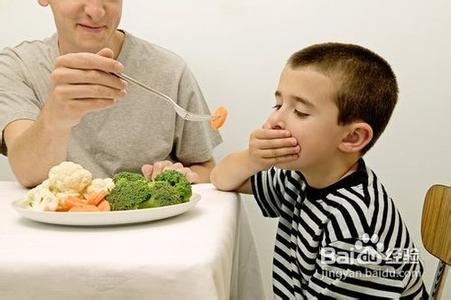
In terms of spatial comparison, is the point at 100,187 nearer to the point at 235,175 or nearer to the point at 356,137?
the point at 235,175

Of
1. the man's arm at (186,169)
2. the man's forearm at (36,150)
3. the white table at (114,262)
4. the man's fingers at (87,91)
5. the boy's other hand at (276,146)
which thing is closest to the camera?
the white table at (114,262)

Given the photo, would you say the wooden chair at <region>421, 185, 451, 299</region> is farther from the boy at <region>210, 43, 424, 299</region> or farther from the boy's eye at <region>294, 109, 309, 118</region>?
the boy's eye at <region>294, 109, 309, 118</region>

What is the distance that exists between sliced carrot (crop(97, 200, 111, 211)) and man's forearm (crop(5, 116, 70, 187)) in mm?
282

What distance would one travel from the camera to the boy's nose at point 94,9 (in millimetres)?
1252

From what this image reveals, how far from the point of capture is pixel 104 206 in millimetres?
793

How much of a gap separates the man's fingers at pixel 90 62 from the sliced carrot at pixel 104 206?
0.64 feet

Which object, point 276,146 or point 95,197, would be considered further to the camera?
point 276,146

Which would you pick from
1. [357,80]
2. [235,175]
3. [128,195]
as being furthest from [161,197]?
[357,80]

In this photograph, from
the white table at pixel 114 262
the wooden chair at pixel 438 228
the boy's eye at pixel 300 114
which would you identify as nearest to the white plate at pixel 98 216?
the white table at pixel 114 262

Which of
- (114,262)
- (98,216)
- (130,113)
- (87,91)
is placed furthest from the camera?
(130,113)

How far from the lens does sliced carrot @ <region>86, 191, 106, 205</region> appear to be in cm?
80

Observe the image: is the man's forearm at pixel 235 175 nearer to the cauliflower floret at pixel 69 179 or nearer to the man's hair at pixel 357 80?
the man's hair at pixel 357 80

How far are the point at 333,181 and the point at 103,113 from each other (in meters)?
0.63

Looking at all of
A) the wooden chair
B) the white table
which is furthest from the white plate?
the wooden chair
